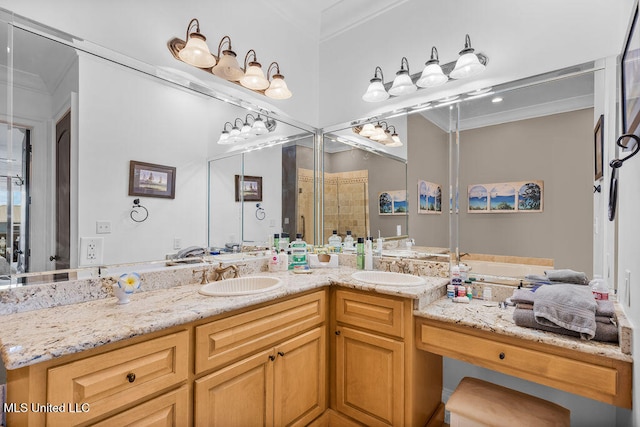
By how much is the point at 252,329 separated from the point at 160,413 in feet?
1.50

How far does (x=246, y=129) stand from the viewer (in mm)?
2240

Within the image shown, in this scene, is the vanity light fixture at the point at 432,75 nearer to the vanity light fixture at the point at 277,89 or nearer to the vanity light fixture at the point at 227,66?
the vanity light fixture at the point at 277,89

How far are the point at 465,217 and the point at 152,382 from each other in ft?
6.11

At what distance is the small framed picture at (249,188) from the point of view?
7.26 ft

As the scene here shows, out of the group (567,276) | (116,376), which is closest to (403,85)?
(567,276)

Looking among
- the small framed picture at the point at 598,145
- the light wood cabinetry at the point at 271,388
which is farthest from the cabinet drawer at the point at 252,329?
the small framed picture at the point at 598,145

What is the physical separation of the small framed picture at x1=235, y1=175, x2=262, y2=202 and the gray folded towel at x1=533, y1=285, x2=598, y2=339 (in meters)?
1.86

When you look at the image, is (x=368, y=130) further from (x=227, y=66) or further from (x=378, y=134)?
(x=227, y=66)

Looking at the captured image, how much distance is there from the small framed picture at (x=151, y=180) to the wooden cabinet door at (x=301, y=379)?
1.12 m

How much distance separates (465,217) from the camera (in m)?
1.93

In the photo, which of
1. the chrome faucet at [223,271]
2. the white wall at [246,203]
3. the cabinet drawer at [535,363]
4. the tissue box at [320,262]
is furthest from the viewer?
the tissue box at [320,262]

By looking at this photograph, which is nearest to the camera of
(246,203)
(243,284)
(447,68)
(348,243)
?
(243,284)

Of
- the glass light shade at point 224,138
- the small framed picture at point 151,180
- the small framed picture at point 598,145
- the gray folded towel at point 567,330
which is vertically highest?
the glass light shade at point 224,138

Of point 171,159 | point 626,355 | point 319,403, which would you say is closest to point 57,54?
point 171,159
